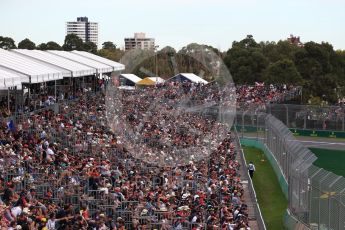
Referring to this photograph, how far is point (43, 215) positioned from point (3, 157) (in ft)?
20.3

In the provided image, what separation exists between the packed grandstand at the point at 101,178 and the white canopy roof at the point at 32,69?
57.5 inches

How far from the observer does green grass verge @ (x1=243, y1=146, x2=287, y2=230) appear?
26516 millimetres

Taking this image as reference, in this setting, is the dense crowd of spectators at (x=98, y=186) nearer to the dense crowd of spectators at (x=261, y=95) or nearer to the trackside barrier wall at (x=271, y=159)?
the trackside barrier wall at (x=271, y=159)

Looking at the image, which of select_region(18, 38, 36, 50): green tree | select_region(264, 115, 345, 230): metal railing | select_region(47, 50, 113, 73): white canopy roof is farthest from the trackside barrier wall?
select_region(18, 38, 36, 50): green tree

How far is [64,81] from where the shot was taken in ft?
155

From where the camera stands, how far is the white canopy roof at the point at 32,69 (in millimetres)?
31297

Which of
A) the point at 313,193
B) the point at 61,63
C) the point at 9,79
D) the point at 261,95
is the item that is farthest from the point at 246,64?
the point at 313,193

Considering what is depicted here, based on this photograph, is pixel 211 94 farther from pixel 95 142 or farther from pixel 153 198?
pixel 153 198

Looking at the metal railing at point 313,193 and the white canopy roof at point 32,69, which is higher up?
the white canopy roof at point 32,69

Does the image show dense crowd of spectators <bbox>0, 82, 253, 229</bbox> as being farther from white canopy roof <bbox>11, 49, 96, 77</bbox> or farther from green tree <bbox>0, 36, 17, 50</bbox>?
green tree <bbox>0, 36, 17, 50</bbox>

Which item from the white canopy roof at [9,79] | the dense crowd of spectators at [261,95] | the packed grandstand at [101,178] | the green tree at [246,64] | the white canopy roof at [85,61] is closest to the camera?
the packed grandstand at [101,178]

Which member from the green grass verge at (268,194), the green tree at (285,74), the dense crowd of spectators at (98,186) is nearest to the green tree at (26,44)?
the green tree at (285,74)

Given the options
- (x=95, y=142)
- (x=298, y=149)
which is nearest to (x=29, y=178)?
(x=95, y=142)

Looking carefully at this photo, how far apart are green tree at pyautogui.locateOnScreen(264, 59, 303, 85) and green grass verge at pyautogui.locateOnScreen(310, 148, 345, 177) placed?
23.2 m
